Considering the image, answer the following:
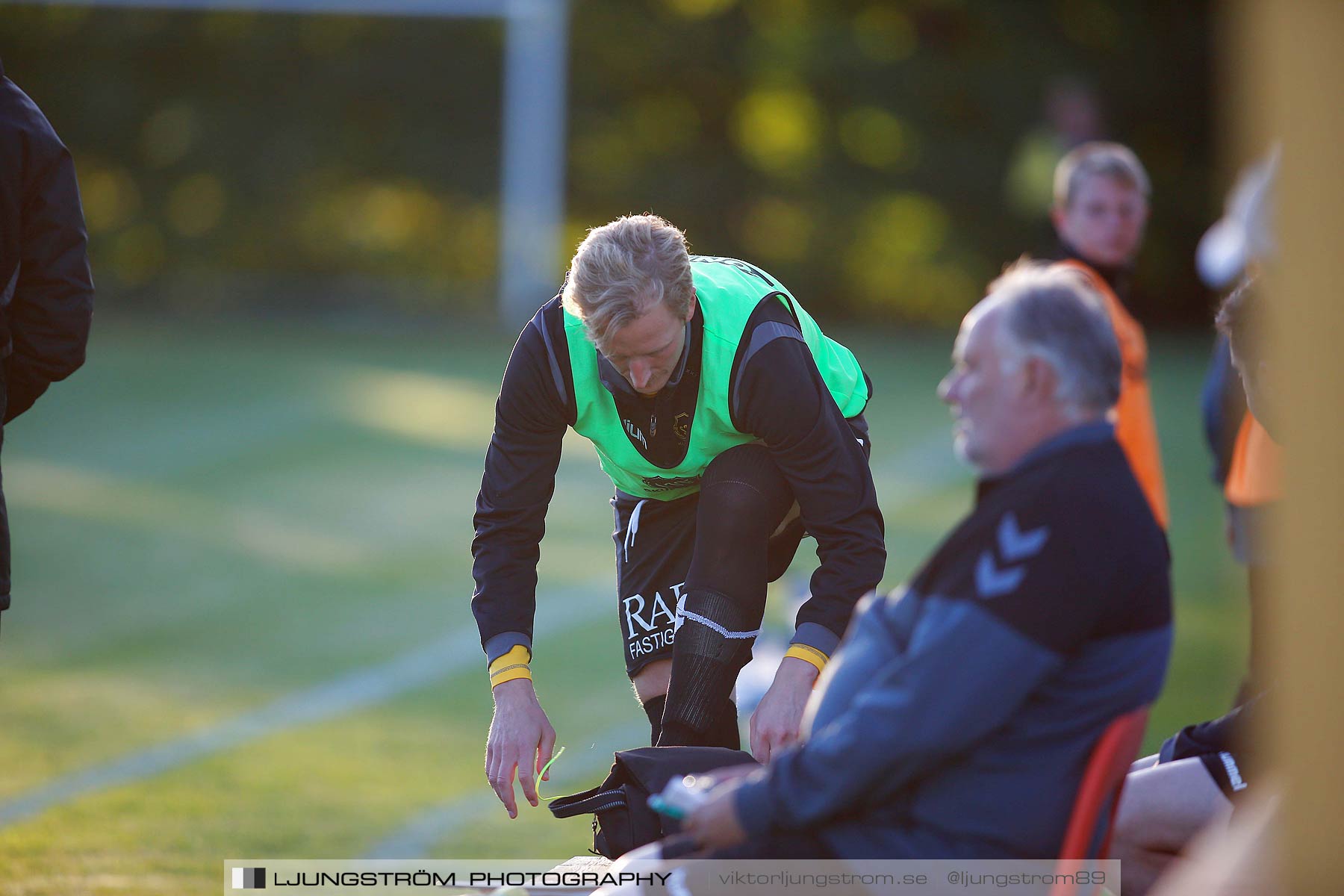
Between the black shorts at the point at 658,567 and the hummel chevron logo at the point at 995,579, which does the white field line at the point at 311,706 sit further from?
the hummel chevron logo at the point at 995,579

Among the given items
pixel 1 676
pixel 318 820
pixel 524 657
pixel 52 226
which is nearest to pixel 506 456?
pixel 524 657

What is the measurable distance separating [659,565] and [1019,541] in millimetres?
1786

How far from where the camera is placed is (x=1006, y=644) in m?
2.04

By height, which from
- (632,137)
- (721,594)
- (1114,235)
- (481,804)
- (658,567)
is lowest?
(481,804)

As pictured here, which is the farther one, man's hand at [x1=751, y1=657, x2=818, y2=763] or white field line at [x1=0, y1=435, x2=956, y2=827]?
white field line at [x1=0, y1=435, x2=956, y2=827]

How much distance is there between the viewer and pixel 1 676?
6164mm

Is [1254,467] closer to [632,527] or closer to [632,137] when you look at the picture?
[632,527]

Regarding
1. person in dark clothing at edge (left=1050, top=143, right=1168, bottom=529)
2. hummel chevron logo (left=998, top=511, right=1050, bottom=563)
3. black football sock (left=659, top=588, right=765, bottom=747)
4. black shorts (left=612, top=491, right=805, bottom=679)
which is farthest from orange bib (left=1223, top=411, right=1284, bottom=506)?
hummel chevron logo (left=998, top=511, right=1050, bottom=563)

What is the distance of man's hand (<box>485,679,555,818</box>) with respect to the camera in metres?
3.15

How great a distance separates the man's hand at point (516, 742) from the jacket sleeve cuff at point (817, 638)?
23.5 inches

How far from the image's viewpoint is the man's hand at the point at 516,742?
10.3ft

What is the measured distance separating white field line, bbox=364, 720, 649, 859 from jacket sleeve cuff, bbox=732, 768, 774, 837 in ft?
7.85

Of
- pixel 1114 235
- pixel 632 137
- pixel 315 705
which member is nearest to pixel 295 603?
pixel 315 705

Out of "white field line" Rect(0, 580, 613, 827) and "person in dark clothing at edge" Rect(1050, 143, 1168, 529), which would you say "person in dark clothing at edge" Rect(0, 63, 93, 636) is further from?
"person in dark clothing at edge" Rect(1050, 143, 1168, 529)
